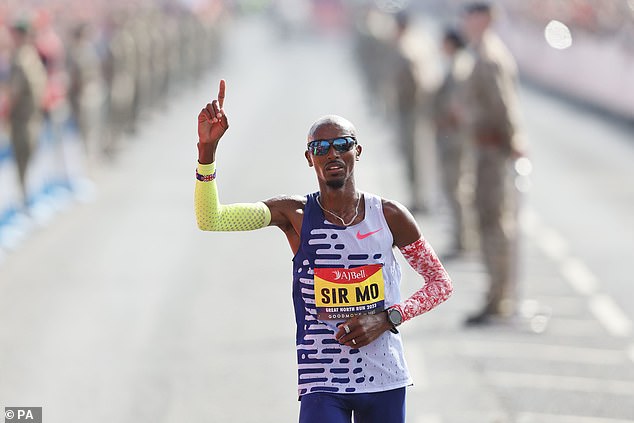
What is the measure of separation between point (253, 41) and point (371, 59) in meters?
37.0

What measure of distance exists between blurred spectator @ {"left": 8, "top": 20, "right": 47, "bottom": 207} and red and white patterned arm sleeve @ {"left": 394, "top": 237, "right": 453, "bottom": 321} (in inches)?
475

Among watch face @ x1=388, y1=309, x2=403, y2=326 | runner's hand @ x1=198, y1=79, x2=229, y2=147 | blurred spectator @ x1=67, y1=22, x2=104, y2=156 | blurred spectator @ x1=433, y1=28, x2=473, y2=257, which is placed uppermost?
blurred spectator @ x1=67, y1=22, x2=104, y2=156

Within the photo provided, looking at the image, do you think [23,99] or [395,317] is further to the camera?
[23,99]

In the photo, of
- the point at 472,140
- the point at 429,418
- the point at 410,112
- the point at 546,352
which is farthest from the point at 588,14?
the point at 429,418

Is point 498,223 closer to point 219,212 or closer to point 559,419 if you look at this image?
point 559,419

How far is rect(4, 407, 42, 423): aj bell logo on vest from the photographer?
911 cm

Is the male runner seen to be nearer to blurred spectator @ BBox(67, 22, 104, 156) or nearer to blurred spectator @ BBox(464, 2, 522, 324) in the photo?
blurred spectator @ BBox(464, 2, 522, 324)

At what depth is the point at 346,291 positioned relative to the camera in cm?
583

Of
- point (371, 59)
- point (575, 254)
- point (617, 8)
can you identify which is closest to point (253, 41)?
point (371, 59)

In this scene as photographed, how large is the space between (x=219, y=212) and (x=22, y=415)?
3770 millimetres

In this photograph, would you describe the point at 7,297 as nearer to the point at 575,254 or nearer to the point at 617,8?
the point at 575,254

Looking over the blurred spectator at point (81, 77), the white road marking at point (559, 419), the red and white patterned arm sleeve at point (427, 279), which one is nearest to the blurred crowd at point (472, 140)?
the white road marking at point (559, 419)

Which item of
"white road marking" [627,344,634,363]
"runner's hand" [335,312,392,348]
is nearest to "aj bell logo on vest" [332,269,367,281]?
"runner's hand" [335,312,392,348]

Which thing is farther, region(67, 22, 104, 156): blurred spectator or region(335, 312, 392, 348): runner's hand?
region(67, 22, 104, 156): blurred spectator
